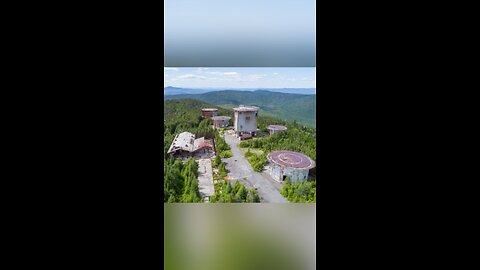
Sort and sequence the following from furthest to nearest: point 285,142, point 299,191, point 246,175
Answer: point 246,175 → point 285,142 → point 299,191

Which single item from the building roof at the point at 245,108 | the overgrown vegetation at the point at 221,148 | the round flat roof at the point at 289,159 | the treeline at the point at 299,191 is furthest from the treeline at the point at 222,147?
the treeline at the point at 299,191

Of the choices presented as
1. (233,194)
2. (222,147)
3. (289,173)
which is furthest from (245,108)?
(233,194)

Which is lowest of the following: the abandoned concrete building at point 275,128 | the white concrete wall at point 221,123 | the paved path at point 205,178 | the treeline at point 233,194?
the treeline at point 233,194

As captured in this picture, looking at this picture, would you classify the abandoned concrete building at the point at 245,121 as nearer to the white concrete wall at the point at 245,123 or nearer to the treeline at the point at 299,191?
the white concrete wall at the point at 245,123

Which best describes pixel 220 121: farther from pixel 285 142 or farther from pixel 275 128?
pixel 285 142
